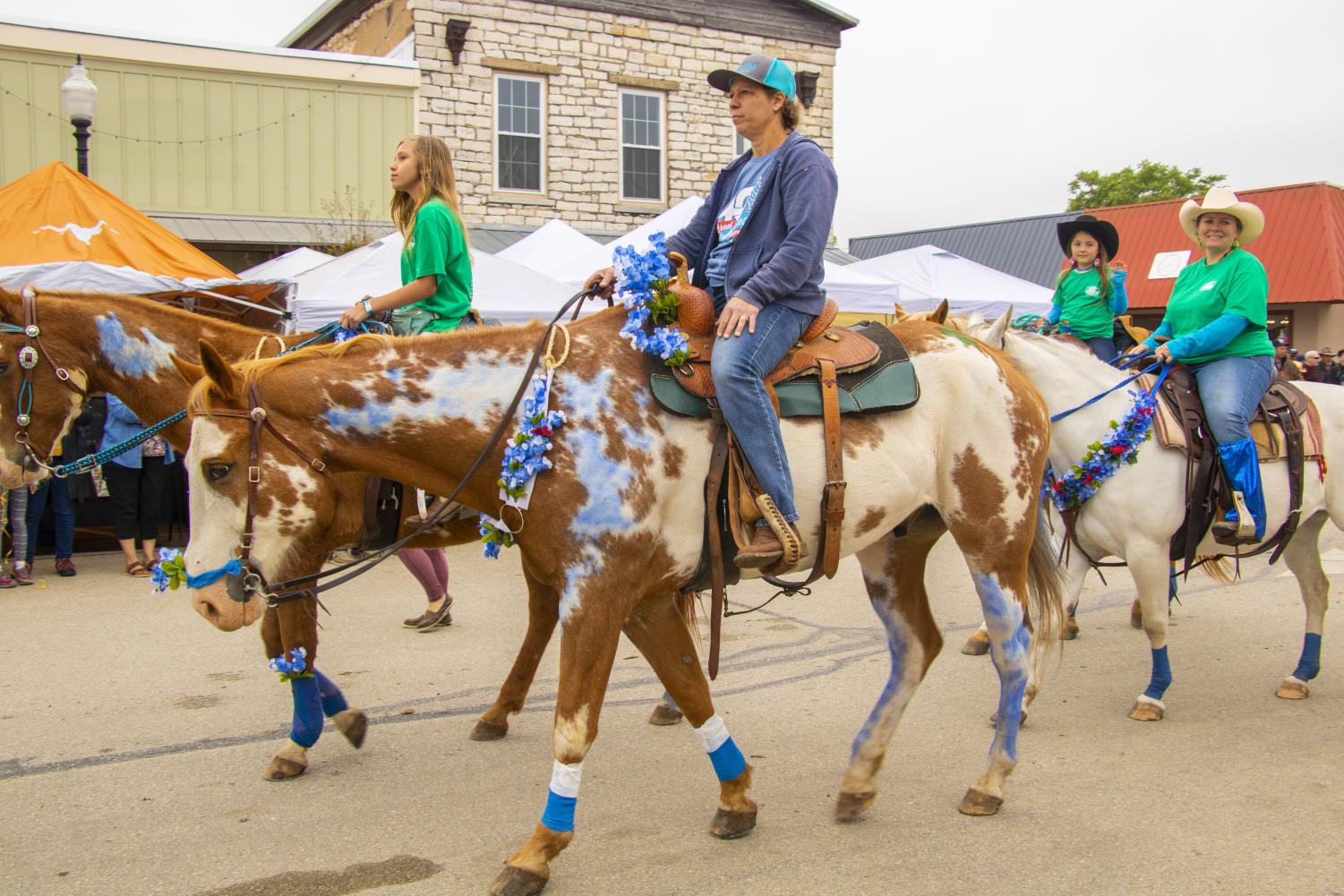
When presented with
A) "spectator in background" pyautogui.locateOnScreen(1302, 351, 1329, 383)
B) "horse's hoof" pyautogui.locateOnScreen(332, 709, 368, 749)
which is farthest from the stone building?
"horse's hoof" pyautogui.locateOnScreen(332, 709, 368, 749)

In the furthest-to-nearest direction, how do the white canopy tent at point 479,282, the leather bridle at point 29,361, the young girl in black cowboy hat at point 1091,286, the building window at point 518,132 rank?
the building window at point 518,132 → the white canopy tent at point 479,282 → the young girl in black cowboy hat at point 1091,286 → the leather bridle at point 29,361

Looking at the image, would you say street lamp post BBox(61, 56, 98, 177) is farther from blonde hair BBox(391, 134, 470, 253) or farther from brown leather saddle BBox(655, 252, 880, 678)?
brown leather saddle BBox(655, 252, 880, 678)

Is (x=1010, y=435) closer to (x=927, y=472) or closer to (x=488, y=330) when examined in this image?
(x=927, y=472)

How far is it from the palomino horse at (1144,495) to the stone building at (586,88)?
1314 cm

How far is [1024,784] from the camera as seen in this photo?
4.52 meters

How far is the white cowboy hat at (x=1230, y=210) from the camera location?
18.7ft

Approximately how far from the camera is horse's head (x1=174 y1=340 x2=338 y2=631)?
3.40m

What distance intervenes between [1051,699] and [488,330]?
375 cm

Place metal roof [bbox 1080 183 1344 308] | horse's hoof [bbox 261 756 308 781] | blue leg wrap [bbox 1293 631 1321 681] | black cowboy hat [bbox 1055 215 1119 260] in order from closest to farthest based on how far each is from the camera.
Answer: horse's hoof [bbox 261 756 308 781], blue leg wrap [bbox 1293 631 1321 681], black cowboy hat [bbox 1055 215 1119 260], metal roof [bbox 1080 183 1344 308]

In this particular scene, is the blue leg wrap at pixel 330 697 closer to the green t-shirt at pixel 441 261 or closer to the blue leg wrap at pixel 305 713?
the blue leg wrap at pixel 305 713

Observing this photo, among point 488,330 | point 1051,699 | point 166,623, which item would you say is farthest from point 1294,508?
point 166,623

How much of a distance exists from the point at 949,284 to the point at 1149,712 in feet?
33.4

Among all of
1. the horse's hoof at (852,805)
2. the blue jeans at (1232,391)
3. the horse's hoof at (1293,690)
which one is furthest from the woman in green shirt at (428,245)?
the horse's hoof at (1293,690)

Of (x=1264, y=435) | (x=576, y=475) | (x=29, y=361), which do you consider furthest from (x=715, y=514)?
(x=1264, y=435)
